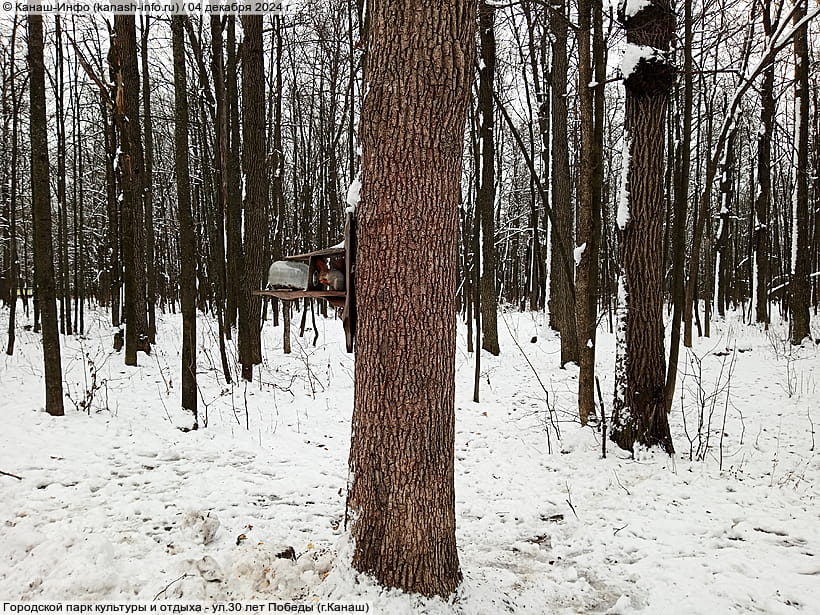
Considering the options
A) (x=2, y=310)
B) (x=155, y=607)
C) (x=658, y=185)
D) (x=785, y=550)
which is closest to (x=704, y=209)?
(x=658, y=185)

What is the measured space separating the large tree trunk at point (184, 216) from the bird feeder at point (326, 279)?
134 inches

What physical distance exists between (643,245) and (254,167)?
689cm

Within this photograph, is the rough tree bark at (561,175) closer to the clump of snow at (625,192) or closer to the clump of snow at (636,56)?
the clump of snow at (625,192)

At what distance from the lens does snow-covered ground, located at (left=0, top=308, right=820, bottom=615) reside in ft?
9.52

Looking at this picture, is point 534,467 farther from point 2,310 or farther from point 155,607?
point 2,310

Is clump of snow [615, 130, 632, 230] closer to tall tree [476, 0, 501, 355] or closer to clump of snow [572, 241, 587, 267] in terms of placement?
clump of snow [572, 241, 587, 267]

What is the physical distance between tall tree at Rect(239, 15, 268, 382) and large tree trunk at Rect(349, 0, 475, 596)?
6788 millimetres

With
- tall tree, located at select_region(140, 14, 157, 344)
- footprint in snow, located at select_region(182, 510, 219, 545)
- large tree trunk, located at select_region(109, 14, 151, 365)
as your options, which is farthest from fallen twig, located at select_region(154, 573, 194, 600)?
tall tree, located at select_region(140, 14, 157, 344)

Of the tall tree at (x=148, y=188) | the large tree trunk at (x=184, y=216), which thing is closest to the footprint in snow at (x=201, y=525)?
the large tree trunk at (x=184, y=216)

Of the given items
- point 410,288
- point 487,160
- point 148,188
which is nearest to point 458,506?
point 410,288

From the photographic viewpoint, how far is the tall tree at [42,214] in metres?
5.66

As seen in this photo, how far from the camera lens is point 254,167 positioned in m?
9.39

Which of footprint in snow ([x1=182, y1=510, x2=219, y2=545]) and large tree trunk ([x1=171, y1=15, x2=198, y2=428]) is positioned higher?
large tree trunk ([x1=171, y1=15, x2=198, y2=428])

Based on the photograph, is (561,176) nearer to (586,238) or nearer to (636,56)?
(586,238)
